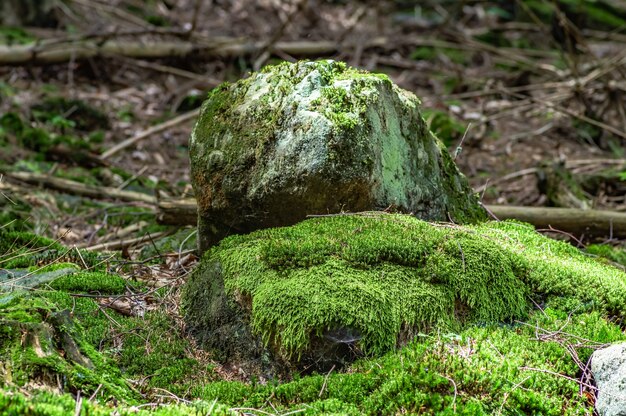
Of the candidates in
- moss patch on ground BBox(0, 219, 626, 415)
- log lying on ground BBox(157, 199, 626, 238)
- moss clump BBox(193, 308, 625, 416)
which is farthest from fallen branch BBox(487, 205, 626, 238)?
moss clump BBox(193, 308, 625, 416)

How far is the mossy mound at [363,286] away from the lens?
134 inches

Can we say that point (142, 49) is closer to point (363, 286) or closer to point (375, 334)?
point (363, 286)

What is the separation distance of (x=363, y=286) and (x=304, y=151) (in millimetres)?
993

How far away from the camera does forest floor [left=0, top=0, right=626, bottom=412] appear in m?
7.21

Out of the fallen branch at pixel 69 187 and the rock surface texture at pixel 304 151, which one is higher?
the rock surface texture at pixel 304 151

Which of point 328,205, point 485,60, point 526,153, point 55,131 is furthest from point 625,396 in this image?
point 485,60

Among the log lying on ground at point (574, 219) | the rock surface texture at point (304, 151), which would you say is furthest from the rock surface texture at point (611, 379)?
the log lying on ground at point (574, 219)

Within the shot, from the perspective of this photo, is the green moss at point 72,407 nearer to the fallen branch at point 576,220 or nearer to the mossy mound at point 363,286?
the mossy mound at point 363,286

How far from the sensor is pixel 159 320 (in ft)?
13.3

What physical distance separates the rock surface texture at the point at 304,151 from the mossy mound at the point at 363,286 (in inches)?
7.5

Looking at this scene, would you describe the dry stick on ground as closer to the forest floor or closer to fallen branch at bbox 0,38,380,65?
the forest floor

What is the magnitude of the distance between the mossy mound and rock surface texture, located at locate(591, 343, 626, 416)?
1.97ft

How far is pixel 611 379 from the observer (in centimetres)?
312

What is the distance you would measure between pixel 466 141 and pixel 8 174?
6.44 meters
